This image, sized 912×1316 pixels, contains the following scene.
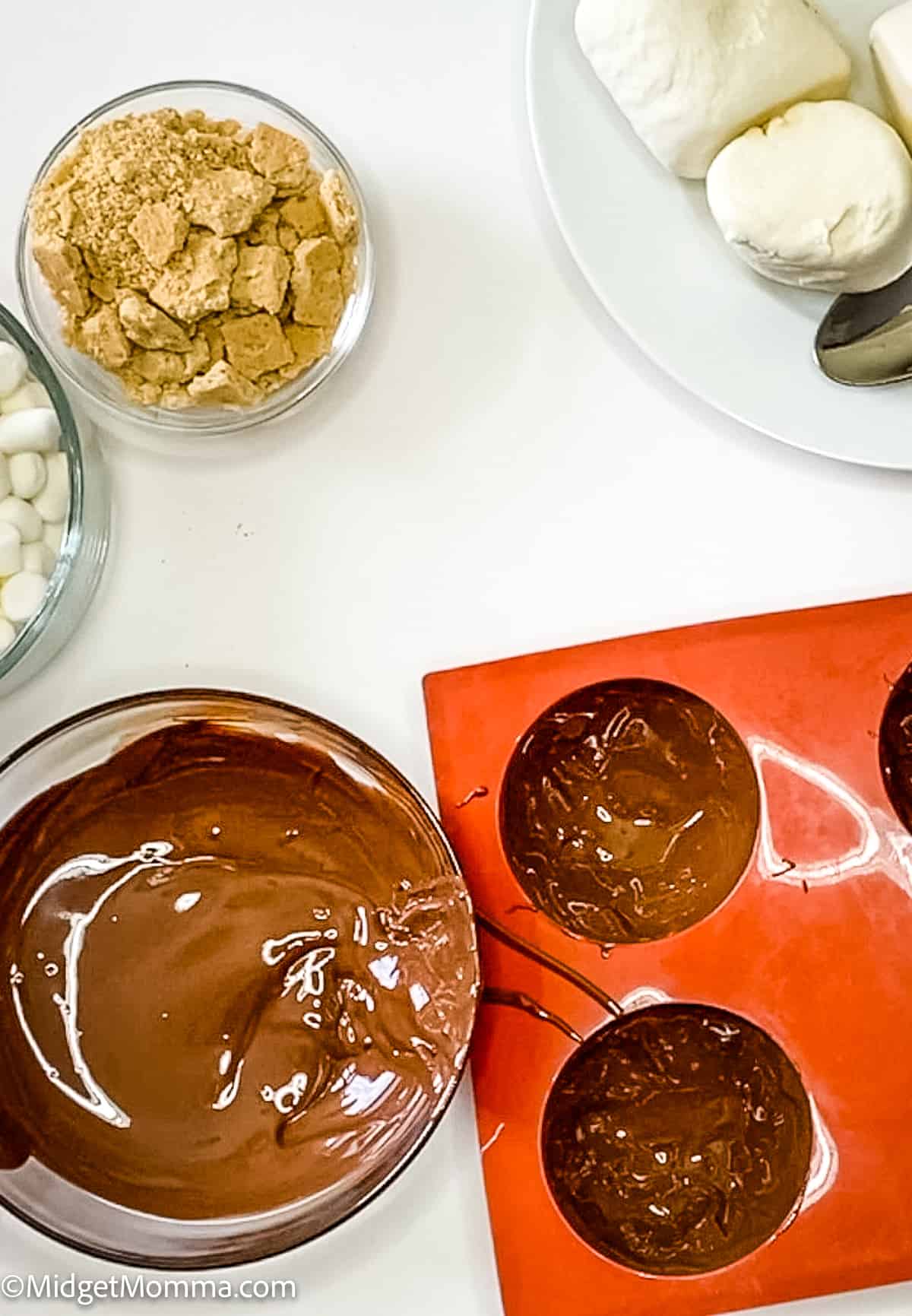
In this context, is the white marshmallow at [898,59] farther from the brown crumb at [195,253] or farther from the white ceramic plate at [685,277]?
the brown crumb at [195,253]

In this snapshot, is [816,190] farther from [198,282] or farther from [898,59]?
[198,282]

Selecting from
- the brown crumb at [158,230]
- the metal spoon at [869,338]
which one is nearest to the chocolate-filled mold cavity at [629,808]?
the metal spoon at [869,338]

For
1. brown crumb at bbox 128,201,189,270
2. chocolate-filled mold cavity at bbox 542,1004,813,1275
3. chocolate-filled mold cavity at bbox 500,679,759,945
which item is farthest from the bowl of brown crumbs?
chocolate-filled mold cavity at bbox 542,1004,813,1275

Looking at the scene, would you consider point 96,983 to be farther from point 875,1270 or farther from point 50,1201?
point 875,1270

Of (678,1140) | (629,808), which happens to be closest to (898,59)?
(629,808)

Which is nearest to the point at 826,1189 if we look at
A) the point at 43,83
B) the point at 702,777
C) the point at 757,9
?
the point at 702,777

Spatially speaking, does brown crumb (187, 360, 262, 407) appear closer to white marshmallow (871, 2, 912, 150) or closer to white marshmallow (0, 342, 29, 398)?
white marshmallow (0, 342, 29, 398)
